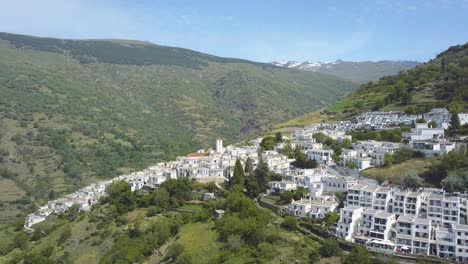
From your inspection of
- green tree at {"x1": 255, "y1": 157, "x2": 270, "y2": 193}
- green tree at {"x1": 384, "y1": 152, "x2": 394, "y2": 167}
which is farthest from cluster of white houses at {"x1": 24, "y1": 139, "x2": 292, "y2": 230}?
green tree at {"x1": 384, "y1": 152, "x2": 394, "y2": 167}

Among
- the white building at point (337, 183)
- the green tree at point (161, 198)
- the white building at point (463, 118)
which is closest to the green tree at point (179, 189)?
the green tree at point (161, 198)

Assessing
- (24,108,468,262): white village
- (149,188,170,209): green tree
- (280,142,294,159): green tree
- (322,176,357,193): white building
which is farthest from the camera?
(280,142,294,159): green tree

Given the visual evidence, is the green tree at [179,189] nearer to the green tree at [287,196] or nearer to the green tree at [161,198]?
the green tree at [161,198]

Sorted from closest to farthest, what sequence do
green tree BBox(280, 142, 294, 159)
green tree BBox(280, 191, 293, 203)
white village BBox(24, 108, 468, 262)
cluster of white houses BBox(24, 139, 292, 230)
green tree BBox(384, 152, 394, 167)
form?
white village BBox(24, 108, 468, 262) → green tree BBox(280, 191, 293, 203) → green tree BBox(384, 152, 394, 167) → cluster of white houses BBox(24, 139, 292, 230) → green tree BBox(280, 142, 294, 159)

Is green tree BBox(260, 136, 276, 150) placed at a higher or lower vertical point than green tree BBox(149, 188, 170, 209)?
higher

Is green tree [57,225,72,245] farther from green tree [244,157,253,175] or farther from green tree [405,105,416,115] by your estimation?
green tree [405,105,416,115]

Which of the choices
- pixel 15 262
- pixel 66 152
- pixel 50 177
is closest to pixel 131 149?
pixel 66 152

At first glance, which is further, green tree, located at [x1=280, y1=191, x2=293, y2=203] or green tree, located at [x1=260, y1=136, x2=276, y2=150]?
green tree, located at [x1=260, y1=136, x2=276, y2=150]

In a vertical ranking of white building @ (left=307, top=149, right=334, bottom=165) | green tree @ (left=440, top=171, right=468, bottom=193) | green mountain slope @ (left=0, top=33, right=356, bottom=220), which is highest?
green tree @ (left=440, top=171, right=468, bottom=193)
